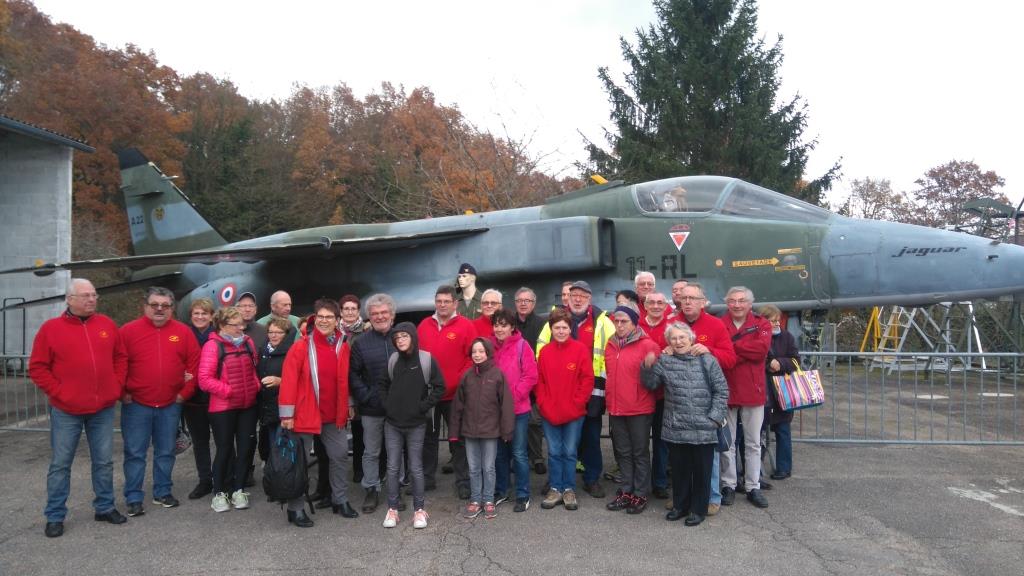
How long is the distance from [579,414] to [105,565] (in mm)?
3301

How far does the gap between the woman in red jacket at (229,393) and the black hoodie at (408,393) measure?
1.23 meters

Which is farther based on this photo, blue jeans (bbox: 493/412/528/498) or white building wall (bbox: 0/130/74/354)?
white building wall (bbox: 0/130/74/354)

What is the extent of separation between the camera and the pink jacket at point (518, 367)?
17.4 feet

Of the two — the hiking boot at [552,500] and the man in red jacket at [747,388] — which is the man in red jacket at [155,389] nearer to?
the hiking boot at [552,500]

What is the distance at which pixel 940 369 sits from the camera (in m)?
14.0

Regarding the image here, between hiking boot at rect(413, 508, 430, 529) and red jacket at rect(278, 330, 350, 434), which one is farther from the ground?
red jacket at rect(278, 330, 350, 434)

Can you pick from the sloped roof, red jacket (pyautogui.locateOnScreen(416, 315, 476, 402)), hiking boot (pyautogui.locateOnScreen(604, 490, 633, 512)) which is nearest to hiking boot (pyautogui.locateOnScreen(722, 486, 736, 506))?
hiking boot (pyautogui.locateOnScreen(604, 490, 633, 512))

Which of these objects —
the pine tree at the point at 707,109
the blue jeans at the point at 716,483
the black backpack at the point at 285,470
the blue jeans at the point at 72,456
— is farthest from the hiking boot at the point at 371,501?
the pine tree at the point at 707,109

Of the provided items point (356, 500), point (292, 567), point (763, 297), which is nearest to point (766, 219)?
point (763, 297)

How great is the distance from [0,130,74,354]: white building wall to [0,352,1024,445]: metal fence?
4.32 meters

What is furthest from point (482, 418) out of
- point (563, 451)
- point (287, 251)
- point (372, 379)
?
point (287, 251)

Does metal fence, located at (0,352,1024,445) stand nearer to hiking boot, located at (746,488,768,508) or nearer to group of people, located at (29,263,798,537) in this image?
hiking boot, located at (746,488,768,508)

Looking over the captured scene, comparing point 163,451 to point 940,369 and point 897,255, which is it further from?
point 940,369

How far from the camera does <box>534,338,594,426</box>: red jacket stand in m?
5.17
